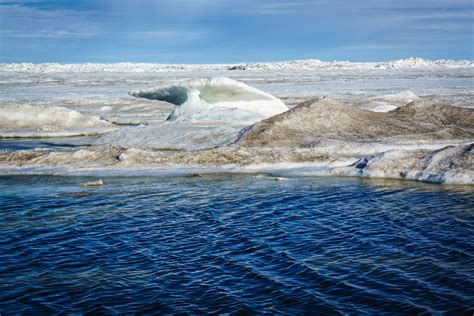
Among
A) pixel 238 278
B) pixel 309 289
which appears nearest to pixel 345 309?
pixel 309 289

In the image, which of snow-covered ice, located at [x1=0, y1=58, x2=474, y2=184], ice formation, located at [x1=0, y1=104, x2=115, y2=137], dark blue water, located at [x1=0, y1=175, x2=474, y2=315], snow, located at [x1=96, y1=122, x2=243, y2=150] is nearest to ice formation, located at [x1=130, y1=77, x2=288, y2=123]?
snow-covered ice, located at [x1=0, y1=58, x2=474, y2=184]

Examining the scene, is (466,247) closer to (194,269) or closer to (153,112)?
(194,269)

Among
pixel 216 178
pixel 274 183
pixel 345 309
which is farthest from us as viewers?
pixel 216 178

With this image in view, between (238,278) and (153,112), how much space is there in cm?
3445

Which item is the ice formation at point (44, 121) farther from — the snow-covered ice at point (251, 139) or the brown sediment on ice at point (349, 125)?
the brown sediment on ice at point (349, 125)

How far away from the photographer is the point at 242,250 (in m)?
8.51

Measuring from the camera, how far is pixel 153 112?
41125 mm

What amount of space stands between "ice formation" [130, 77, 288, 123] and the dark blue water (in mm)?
12742

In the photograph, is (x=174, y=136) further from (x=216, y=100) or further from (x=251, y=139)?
(x=216, y=100)

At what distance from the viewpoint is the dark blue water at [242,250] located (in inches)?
263

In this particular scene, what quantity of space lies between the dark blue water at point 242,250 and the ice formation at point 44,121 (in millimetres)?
15776

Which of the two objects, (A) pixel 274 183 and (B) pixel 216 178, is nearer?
(A) pixel 274 183

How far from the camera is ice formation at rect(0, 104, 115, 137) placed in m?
28.5

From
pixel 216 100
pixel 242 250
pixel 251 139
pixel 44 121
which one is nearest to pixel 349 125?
pixel 251 139
